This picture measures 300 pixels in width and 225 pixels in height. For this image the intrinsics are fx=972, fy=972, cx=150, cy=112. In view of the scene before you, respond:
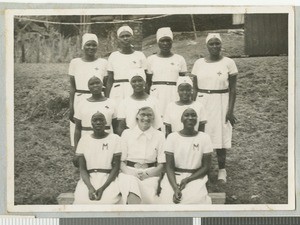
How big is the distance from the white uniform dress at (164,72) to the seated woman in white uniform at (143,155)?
3.5 inches

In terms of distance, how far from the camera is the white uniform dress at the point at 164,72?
479 cm

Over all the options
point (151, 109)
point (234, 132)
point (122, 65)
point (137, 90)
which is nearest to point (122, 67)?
point (122, 65)

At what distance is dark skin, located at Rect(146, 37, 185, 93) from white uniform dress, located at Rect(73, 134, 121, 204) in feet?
1.02

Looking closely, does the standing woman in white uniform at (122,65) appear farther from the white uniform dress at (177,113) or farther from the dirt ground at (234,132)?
the white uniform dress at (177,113)

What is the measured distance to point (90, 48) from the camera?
4.81 m

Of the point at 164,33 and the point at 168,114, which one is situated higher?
the point at 164,33

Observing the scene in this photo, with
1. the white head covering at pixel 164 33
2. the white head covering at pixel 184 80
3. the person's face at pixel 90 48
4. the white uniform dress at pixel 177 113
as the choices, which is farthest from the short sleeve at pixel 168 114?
the person's face at pixel 90 48

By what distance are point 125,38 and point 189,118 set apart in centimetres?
51

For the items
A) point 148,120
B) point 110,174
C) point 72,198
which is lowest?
point 72,198

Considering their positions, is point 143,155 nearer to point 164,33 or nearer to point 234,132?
point 234,132

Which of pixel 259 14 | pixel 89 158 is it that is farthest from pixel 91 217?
pixel 259 14

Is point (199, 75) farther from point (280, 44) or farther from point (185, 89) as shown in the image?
point (280, 44)

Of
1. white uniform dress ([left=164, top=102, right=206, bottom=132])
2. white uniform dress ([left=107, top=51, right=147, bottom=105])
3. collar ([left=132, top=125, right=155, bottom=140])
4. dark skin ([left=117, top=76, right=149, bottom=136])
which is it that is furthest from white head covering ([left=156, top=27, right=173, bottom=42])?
collar ([left=132, top=125, right=155, bottom=140])

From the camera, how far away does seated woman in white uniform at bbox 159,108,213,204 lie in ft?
15.7
